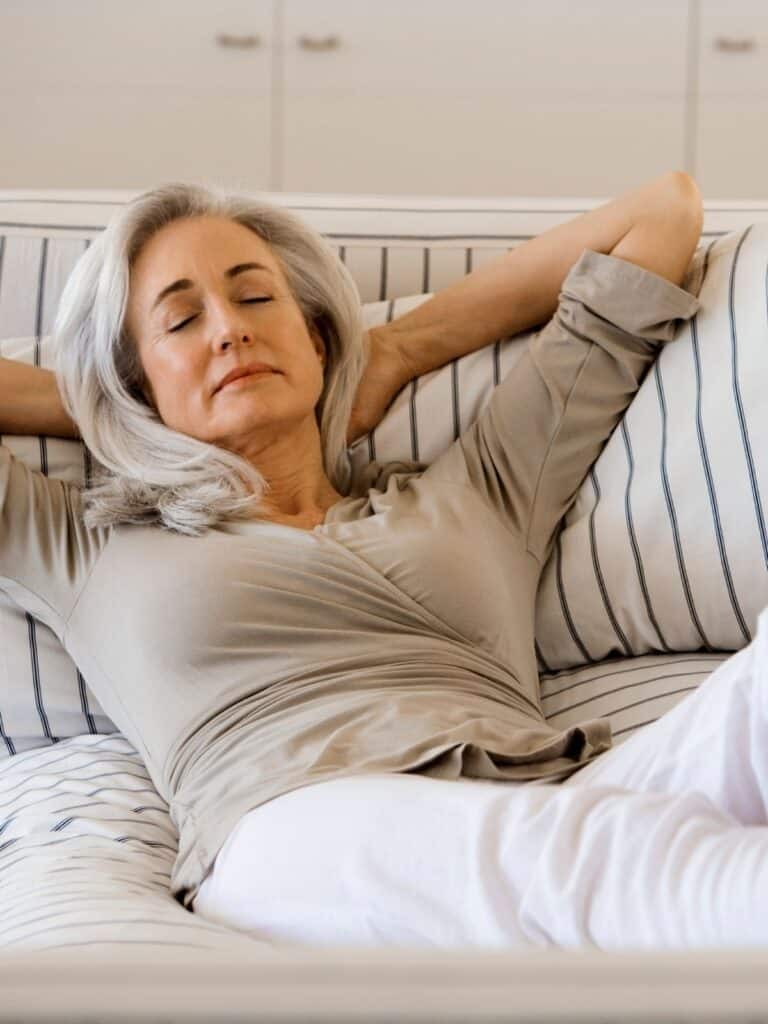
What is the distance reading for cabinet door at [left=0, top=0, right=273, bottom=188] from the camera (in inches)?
129

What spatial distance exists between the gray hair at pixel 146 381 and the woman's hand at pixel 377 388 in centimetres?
2

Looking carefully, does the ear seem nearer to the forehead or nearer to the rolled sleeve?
the forehead

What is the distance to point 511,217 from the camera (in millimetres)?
1650

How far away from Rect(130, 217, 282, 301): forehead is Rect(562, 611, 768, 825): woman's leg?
75 centimetres

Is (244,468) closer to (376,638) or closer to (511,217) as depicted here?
(376,638)

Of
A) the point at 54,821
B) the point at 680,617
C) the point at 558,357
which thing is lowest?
the point at 54,821

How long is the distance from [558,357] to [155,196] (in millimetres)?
481

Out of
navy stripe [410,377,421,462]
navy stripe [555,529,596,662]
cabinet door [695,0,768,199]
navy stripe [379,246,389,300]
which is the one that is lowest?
navy stripe [555,529,596,662]

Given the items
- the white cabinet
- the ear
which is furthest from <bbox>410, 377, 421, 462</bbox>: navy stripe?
the white cabinet

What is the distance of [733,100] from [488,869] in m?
2.96

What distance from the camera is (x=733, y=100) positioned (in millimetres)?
3320

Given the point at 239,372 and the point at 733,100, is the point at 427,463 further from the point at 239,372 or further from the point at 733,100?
the point at 733,100

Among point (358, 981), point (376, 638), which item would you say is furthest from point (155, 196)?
point (358, 981)

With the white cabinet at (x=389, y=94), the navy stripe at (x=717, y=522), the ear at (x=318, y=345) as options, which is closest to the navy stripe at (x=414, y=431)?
the ear at (x=318, y=345)
